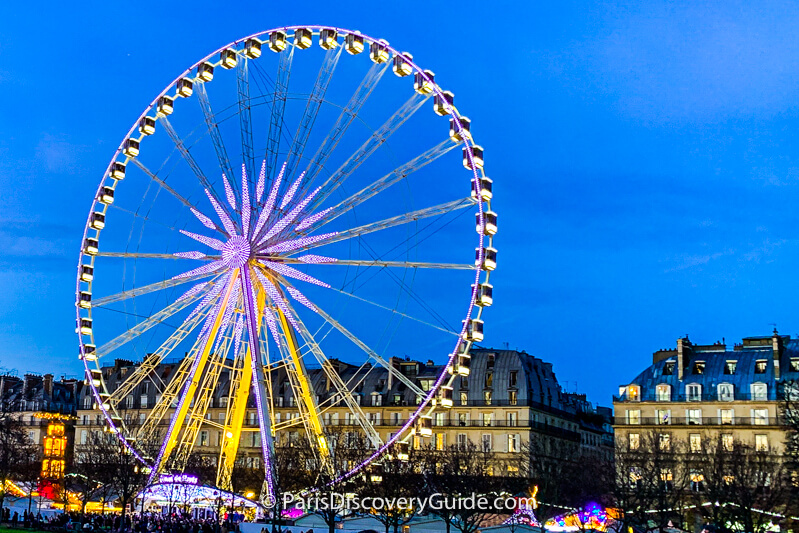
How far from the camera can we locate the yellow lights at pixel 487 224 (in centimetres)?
4169

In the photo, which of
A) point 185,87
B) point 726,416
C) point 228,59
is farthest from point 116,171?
point 726,416

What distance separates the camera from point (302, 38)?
145ft

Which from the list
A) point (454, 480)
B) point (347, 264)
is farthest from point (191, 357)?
point (454, 480)

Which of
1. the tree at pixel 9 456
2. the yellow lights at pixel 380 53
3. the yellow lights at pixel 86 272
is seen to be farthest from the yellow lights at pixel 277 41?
the tree at pixel 9 456

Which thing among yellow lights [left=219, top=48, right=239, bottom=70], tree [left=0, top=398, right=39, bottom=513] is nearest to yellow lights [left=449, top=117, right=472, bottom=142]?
yellow lights [left=219, top=48, right=239, bottom=70]

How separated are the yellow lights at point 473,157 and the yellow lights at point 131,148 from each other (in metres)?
14.0

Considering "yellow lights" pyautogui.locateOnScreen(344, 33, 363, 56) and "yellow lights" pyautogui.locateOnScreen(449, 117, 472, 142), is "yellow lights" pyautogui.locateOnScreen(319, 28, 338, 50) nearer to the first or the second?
"yellow lights" pyautogui.locateOnScreen(344, 33, 363, 56)

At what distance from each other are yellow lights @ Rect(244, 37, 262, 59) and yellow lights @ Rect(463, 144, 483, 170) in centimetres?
966

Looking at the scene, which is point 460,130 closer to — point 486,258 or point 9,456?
point 486,258

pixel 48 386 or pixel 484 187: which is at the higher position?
pixel 484 187

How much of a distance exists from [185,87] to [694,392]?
145ft

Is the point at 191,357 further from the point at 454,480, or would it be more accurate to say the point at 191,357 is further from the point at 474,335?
the point at 454,480

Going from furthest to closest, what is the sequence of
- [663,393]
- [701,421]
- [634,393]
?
[634,393]
[663,393]
[701,421]

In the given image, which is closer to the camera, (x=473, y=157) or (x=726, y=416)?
(x=473, y=157)
